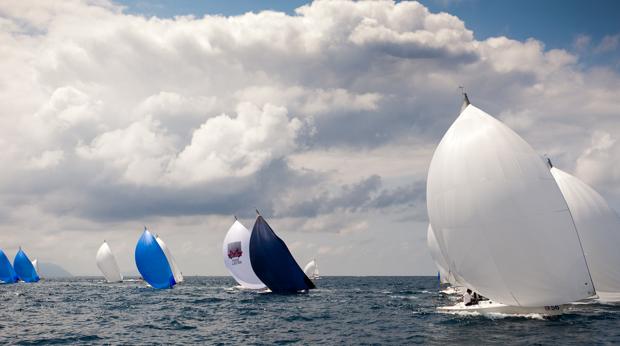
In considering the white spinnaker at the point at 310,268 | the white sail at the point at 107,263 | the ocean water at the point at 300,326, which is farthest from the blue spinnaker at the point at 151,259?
the white spinnaker at the point at 310,268

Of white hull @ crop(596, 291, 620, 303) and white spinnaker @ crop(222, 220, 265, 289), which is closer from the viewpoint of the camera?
white hull @ crop(596, 291, 620, 303)

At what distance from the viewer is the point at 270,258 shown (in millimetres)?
63719

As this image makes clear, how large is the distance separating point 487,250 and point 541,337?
5.64 metres

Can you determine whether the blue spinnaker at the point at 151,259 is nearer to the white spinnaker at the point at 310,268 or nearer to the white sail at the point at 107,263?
the white sail at the point at 107,263

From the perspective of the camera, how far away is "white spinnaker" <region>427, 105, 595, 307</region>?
31.7 metres

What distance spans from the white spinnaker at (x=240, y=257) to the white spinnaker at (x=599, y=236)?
41.9 m

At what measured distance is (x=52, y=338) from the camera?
34250 mm

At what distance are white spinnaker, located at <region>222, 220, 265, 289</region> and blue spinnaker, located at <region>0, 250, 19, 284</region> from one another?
3454 inches

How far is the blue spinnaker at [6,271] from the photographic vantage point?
138375 mm

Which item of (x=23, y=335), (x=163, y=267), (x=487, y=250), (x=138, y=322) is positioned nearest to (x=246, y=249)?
(x=163, y=267)

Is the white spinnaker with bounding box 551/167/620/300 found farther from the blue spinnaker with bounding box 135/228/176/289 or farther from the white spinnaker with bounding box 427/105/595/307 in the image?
the blue spinnaker with bounding box 135/228/176/289

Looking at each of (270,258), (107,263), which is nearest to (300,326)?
(270,258)

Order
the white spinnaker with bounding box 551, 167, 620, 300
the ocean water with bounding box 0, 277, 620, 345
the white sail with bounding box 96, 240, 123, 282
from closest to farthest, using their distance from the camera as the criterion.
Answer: the ocean water with bounding box 0, 277, 620, 345
the white spinnaker with bounding box 551, 167, 620, 300
the white sail with bounding box 96, 240, 123, 282

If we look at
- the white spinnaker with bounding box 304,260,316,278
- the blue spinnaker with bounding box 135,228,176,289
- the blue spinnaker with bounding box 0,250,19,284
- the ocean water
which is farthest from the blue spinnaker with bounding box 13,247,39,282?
the ocean water
